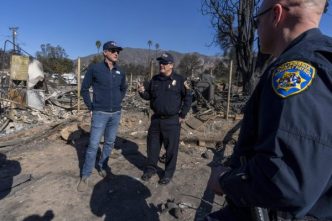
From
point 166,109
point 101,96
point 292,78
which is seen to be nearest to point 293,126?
point 292,78

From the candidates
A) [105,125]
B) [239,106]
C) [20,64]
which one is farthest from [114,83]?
[20,64]

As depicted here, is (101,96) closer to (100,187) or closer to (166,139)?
(166,139)

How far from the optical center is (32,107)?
11.9 m

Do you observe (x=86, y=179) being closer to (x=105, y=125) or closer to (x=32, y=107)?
(x=105, y=125)

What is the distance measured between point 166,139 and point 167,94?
2.49 ft

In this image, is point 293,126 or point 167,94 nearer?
point 293,126

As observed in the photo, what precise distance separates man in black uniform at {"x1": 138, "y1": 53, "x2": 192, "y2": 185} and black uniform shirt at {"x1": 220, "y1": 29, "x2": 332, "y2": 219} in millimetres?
4025

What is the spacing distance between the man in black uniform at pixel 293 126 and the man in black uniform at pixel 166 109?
Answer: 389 centimetres

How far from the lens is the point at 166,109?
521 centimetres

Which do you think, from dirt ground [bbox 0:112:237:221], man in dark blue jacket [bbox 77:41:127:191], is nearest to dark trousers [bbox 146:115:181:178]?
dirt ground [bbox 0:112:237:221]

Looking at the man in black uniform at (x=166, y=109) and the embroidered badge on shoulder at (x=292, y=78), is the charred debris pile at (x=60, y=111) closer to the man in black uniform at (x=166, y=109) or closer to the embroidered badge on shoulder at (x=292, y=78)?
the man in black uniform at (x=166, y=109)

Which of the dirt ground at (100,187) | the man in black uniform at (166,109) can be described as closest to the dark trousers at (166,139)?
the man in black uniform at (166,109)

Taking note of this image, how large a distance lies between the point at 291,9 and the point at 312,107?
0.45 meters

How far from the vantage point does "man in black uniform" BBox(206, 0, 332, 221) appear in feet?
3.49
